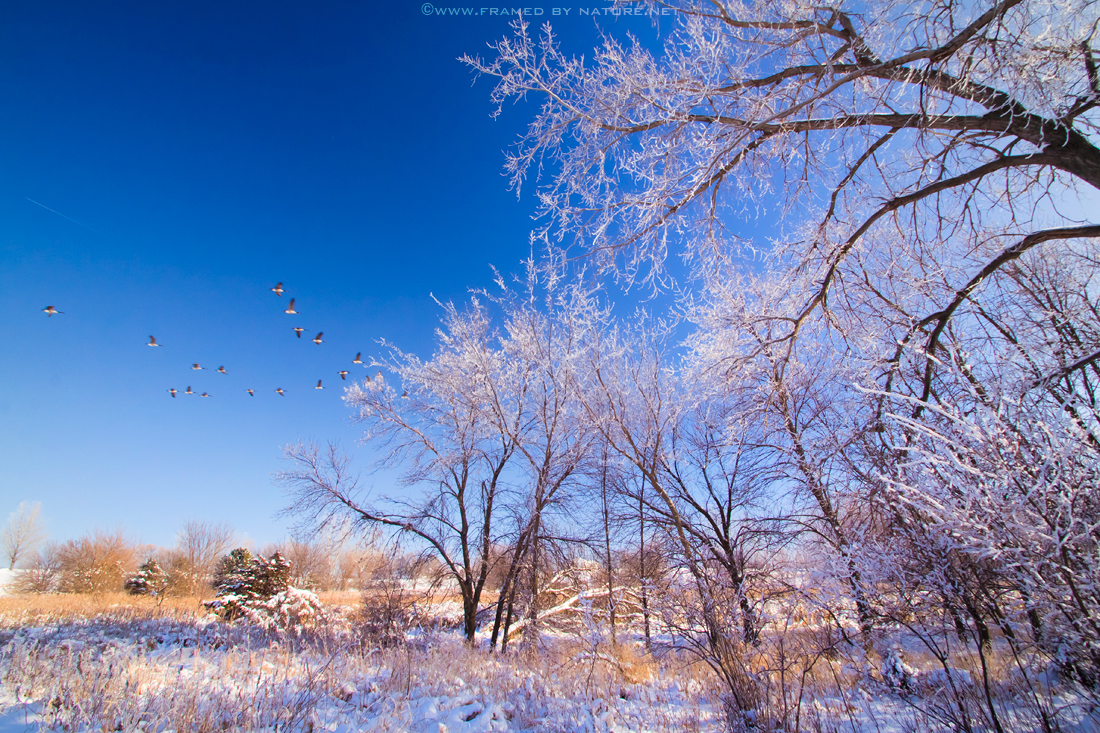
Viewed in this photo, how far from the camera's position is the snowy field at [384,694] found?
3.61 metres

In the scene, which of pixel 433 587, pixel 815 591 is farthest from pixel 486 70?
pixel 433 587

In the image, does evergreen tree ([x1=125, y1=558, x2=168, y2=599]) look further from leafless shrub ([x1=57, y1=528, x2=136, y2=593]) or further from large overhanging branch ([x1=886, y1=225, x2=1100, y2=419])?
large overhanging branch ([x1=886, y1=225, x2=1100, y2=419])

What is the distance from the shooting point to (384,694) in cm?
502

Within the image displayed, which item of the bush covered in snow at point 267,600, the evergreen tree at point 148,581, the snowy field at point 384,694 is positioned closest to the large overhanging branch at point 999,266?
the snowy field at point 384,694

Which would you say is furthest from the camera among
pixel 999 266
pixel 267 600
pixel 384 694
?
pixel 267 600

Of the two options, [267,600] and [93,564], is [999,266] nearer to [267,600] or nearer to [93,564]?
[267,600]

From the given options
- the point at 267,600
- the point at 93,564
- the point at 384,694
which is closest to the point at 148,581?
the point at 93,564

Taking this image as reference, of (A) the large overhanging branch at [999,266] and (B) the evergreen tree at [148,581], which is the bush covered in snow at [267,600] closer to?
(B) the evergreen tree at [148,581]

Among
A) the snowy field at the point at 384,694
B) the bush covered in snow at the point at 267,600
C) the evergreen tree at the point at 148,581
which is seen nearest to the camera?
the snowy field at the point at 384,694

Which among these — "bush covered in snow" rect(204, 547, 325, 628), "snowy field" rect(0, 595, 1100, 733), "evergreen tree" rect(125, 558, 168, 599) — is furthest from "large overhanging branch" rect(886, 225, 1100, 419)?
"evergreen tree" rect(125, 558, 168, 599)

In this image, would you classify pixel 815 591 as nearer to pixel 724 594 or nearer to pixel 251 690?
pixel 724 594

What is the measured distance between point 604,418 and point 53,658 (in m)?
10.1

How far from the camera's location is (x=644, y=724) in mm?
4527

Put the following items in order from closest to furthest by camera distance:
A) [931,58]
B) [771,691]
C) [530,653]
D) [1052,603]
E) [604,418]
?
[1052,603], [931,58], [771,691], [530,653], [604,418]
